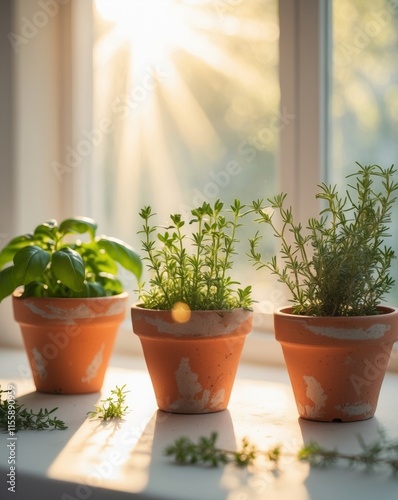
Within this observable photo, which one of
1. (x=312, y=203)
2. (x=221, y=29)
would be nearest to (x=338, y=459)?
(x=312, y=203)

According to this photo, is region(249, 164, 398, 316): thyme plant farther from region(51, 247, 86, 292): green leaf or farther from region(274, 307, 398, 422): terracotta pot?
region(51, 247, 86, 292): green leaf

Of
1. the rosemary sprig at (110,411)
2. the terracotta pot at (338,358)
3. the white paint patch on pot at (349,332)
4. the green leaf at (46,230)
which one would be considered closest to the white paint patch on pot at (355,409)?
the terracotta pot at (338,358)

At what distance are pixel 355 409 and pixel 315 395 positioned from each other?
7 cm

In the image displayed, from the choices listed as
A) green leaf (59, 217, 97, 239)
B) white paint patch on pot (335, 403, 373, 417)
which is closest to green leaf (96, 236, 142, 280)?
green leaf (59, 217, 97, 239)

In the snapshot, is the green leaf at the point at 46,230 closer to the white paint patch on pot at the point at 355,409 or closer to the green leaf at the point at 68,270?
the green leaf at the point at 68,270

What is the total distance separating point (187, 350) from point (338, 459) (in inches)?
14.8

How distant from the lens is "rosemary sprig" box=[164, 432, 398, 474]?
1106 mm

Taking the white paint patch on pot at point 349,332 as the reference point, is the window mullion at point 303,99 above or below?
above

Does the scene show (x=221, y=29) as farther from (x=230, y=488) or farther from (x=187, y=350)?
(x=230, y=488)

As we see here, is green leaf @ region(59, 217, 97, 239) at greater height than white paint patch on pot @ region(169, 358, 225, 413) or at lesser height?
greater

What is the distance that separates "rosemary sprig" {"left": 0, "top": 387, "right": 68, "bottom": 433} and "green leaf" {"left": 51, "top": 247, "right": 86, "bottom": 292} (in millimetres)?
249

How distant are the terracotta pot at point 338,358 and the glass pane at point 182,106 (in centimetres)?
68

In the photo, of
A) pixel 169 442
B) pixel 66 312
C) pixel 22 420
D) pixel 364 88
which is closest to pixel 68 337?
pixel 66 312

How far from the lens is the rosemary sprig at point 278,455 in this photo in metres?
1.11
